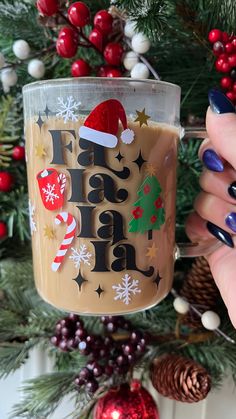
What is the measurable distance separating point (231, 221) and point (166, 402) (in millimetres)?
395

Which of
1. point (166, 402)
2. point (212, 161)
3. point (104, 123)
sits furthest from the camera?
point (166, 402)

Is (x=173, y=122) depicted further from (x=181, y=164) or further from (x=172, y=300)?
(x=172, y=300)

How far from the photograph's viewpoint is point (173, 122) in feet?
1.75

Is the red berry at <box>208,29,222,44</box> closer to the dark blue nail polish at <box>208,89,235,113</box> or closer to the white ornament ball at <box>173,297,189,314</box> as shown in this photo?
the dark blue nail polish at <box>208,89,235,113</box>

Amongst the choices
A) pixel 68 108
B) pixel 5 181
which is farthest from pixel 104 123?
pixel 5 181

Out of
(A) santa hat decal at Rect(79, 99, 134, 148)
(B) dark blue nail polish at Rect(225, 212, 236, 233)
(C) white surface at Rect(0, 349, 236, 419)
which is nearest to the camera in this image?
(A) santa hat decal at Rect(79, 99, 134, 148)

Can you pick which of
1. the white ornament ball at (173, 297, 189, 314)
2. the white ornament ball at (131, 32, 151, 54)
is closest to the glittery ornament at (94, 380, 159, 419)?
the white ornament ball at (173, 297, 189, 314)

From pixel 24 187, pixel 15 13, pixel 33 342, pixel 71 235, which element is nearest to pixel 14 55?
pixel 15 13

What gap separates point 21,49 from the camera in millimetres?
→ 629

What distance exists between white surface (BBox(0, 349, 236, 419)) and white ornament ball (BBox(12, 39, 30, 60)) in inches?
19.3

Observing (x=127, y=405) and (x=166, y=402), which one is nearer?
(x=127, y=405)

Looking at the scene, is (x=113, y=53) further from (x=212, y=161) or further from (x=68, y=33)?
(x=212, y=161)

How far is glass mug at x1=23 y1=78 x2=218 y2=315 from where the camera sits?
0.48 metres

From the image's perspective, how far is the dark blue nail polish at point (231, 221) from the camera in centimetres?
58
